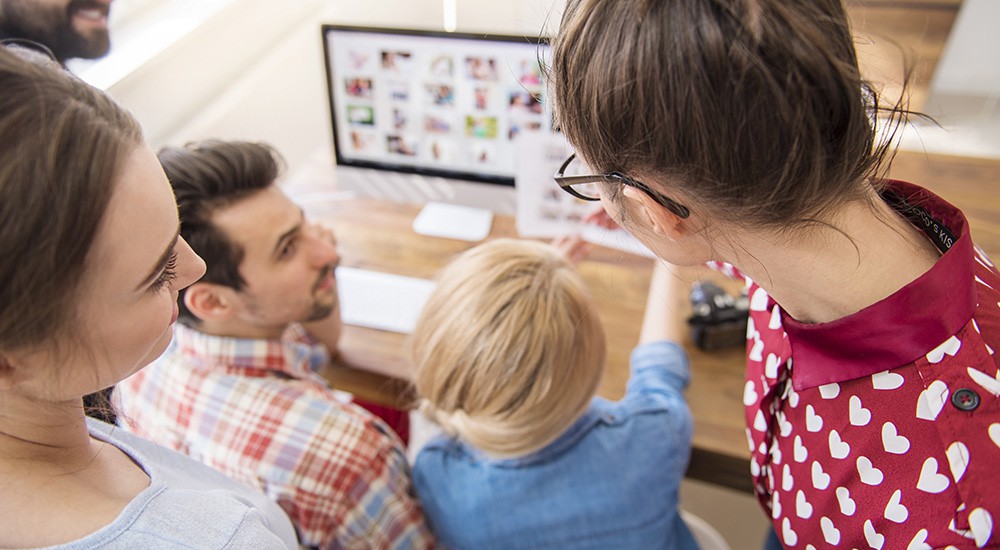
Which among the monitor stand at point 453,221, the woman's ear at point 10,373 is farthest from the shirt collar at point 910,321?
the monitor stand at point 453,221

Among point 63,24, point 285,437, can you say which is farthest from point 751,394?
point 63,24

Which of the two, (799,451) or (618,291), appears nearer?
(799,451)

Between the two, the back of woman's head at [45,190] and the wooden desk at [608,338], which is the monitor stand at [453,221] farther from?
the back of woman's head at [45,190]

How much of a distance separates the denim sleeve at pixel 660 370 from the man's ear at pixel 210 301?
0.65m

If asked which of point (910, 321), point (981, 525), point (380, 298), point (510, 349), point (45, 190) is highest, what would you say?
point (45, 190)

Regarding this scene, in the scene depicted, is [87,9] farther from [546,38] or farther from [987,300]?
Answer: [987,300]

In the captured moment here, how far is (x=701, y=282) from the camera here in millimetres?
1286

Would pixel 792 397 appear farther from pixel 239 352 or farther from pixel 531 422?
pixel 239 352

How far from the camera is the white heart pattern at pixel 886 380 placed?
0.62 metres

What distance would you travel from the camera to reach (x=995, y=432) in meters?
0.57

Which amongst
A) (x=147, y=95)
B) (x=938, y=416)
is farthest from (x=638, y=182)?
(x=147, y=95)

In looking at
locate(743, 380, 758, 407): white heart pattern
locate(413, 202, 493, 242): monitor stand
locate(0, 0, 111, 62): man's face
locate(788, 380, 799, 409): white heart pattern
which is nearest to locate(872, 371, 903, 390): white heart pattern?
locate(788, 380, 799, 409): white heart pattern

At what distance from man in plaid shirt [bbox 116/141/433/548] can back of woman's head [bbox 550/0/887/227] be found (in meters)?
0.64

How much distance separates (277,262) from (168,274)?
1.76 ft
